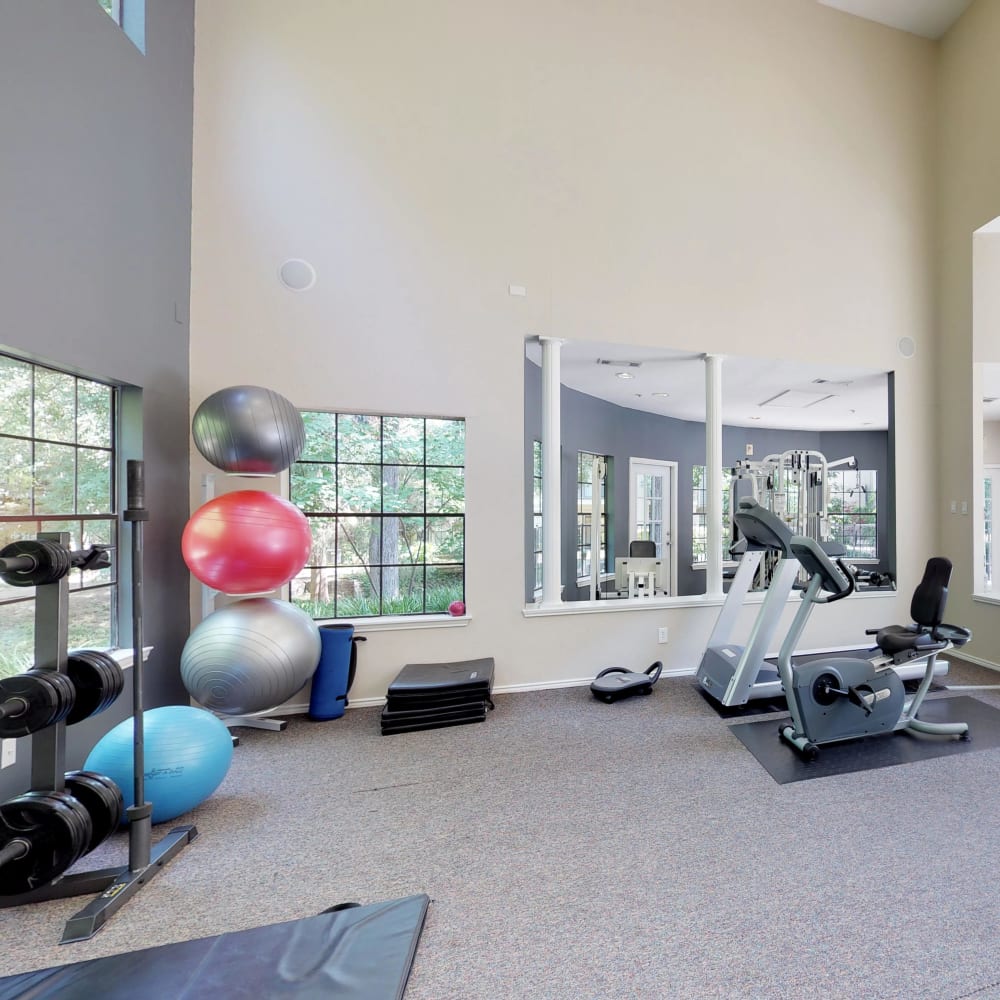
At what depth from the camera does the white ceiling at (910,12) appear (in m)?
4.50

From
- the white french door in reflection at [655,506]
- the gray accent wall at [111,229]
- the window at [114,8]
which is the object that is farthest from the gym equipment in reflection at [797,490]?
the window at [114,8]

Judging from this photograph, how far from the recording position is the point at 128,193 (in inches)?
105

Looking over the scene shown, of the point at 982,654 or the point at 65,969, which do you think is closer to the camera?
the point at 65,969

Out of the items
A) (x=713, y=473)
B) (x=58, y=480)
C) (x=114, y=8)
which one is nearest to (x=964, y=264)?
(x=713, y=473)

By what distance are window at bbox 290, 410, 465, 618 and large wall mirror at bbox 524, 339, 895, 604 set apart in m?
0.79

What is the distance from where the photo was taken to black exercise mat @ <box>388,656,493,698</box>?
312cm

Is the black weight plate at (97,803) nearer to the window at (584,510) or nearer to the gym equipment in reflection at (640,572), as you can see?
the gym equipment in reflection at (640,572)

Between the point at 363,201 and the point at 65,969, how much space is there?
4028 mm

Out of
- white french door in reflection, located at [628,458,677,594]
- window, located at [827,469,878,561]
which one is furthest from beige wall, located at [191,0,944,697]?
window, located at [827,469,878,561]

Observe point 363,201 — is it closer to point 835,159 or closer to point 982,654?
point 835,159

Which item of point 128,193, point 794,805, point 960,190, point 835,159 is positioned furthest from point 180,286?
point 960,190

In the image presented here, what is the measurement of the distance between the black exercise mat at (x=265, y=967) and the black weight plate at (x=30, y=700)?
68 cm

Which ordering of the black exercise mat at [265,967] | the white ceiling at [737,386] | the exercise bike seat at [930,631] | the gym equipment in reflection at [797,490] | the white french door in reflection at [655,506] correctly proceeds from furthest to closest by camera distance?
1. the white french door in reflection at [655,506]
2. the gym equipment in reflection at [797,490]
3. the white ceiling at [737,386]
4. the exercise bike seat at [930,631]
5. the black exercise mat at [265,967]

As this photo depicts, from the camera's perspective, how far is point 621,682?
354 centimetres
